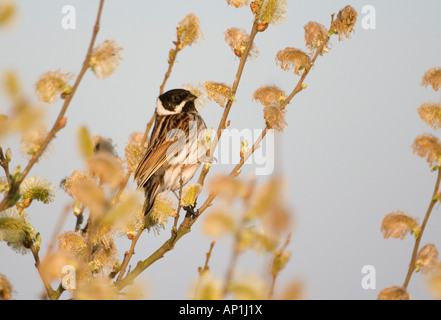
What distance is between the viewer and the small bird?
368 centimetres

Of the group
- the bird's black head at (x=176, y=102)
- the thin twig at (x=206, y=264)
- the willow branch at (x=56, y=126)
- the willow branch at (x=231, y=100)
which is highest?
the bird's black head at (x=176, y=102)

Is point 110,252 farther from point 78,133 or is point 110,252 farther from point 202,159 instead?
point 78,133

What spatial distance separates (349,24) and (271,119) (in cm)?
62

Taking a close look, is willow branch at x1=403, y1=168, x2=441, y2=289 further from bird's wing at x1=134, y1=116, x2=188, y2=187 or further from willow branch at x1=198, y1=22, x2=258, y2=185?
bird's wing at x1=134, y1=116, x2=188, y2=187

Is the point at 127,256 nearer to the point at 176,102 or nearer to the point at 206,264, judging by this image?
the point at 206,264

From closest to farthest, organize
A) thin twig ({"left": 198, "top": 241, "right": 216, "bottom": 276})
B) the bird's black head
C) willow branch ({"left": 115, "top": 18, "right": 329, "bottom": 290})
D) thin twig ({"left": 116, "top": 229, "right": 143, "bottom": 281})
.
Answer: thin twig ({"left": 198, "top": 241, "right": 216, "bottom": 276}), thin twig ({"left": 116, "top": 229, "right": 143, "bottom": 281}), willow branch ({"left": 115, "top": 18, "right": 329, "bottom": 290}), the bird's black head

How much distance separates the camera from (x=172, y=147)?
3.96 meters

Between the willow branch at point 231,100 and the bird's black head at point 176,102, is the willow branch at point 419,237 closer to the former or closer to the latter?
the willow branch at point 231,100

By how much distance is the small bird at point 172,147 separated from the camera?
3.68 metres

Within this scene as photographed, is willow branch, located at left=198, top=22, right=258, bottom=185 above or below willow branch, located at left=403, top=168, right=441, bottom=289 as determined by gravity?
above

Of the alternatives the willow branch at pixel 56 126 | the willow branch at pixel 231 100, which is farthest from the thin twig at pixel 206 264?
the willow branch at pixel 231 100

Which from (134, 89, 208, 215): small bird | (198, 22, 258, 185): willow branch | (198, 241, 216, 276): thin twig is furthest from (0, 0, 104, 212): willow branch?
(134, 89, 208, 215): small bird

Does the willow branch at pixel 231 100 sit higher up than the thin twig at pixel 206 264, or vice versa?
the willow branch at pixel 231 100
